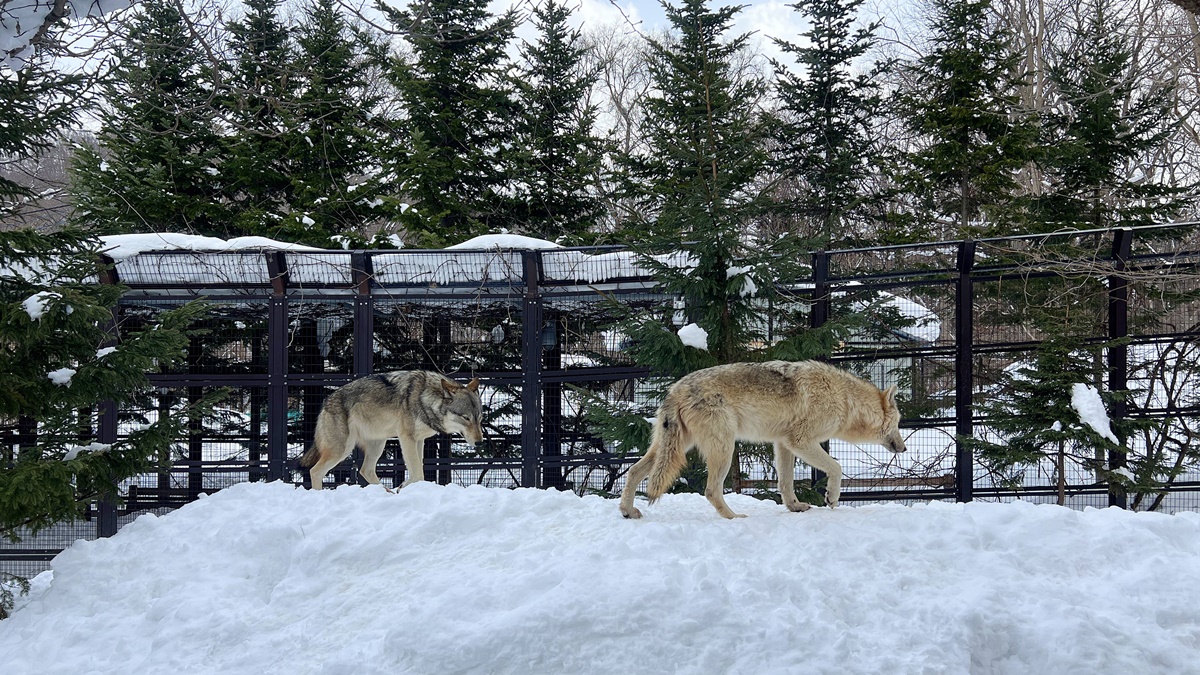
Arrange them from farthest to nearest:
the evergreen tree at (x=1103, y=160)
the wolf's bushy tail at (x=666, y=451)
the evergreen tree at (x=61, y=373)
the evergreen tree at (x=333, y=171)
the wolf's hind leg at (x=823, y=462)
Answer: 1. the evergreen tree at (x=333, y=171)
2. the evergreen tree at (x=1103, y=160)
3. the wolf's hind leg at (x=823, y=462)
4. the wolf's bushy tail at (x=666, y=451)
5. the evergreen tree at (x=61, y=373)

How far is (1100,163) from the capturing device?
13.7 metres

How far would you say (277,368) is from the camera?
385 inches

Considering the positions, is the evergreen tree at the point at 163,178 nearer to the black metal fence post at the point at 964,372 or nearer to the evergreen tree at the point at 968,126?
the black metal fence post at the point at 964,372

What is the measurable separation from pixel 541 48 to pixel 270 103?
13.1 meters

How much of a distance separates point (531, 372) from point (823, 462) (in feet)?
14.5

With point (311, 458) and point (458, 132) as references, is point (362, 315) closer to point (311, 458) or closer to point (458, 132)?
point (311, 458)

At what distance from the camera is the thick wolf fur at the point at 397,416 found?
8.82 metres

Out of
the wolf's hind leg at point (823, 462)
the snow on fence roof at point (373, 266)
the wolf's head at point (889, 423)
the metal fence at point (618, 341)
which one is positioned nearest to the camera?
the wolf's hind leg at point (823, 462)

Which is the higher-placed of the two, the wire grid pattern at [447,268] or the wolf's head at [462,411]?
the wire grid pattern at [447,268]

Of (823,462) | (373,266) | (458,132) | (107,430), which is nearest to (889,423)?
(823,462)

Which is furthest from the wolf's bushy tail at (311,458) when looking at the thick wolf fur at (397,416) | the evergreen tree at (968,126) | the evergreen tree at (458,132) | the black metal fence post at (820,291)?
the evergreen tree at (968,126)

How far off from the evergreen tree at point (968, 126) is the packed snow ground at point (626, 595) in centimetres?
1192

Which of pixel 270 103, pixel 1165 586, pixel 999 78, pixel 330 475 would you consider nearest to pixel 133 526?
pixel 270 103

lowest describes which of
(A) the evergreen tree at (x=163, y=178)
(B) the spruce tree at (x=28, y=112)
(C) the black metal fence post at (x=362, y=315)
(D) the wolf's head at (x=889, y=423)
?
(D) the wolf's head at (x=889, y=423)
